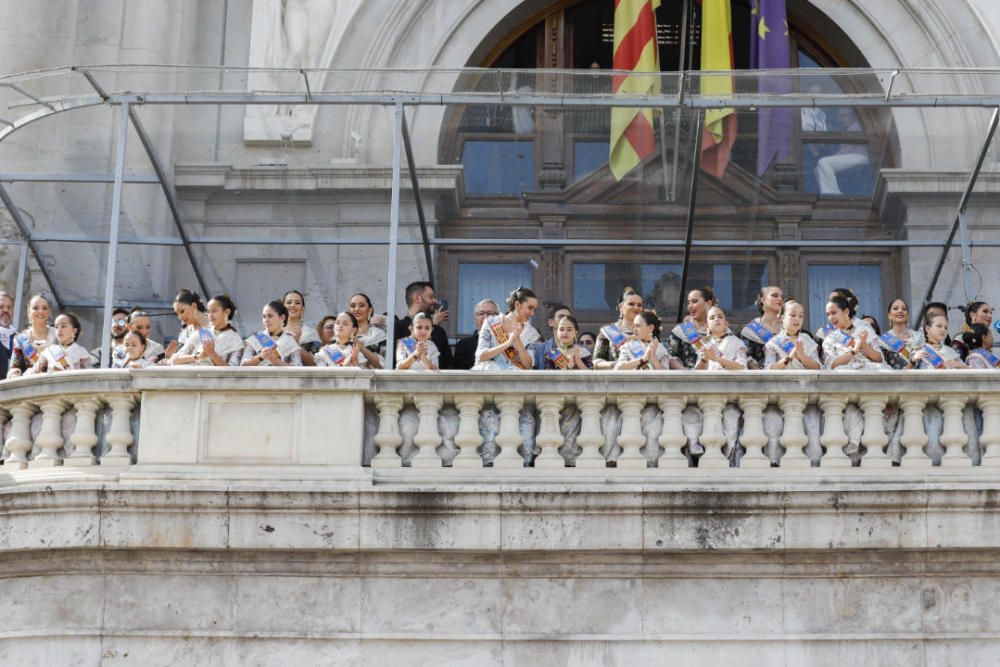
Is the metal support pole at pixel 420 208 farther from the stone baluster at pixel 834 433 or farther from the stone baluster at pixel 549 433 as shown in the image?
the stone baluster at pixel 834 433

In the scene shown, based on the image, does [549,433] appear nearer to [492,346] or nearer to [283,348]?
[492,346]

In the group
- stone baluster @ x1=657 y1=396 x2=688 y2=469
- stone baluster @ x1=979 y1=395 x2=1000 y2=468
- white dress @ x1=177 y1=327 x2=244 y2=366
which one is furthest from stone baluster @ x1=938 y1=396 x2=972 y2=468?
white dress @ x1=177 y1=327 x2=244 y2=366

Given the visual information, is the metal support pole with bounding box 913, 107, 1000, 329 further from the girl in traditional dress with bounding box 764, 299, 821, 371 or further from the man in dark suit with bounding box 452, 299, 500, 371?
the man in dark suit with bounding box 452, 299, 500, 371

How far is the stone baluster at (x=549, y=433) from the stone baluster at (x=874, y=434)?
2.31 metres

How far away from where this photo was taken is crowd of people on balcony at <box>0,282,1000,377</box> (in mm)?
16953

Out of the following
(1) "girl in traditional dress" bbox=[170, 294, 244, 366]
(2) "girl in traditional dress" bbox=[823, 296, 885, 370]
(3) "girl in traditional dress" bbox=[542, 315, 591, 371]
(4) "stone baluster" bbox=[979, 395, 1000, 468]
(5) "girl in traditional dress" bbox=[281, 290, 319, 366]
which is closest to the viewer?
(4) "stone baluster" bbox=[979, 395, 1000, 468]

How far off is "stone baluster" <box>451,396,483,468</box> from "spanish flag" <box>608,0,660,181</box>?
11.9ft

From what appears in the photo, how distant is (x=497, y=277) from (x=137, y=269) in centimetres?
392

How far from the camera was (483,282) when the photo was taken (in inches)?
908

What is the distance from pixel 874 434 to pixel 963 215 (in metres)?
4.95

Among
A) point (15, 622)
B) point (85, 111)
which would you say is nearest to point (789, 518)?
point (15, 622)

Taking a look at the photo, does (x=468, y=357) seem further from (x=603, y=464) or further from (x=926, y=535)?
(x=926, y=535)

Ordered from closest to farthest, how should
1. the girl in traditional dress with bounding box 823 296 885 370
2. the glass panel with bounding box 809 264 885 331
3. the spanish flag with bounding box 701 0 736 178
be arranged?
the girl in traditional dress with bounding box 823 296 885 370 < the spanish flag with bounding box 701 0 736 178 < the glass panel with bounding box 809 264 885 331

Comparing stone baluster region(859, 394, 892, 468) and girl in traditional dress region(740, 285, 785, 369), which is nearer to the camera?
stone baluster region(859, 394, 892, 468)
